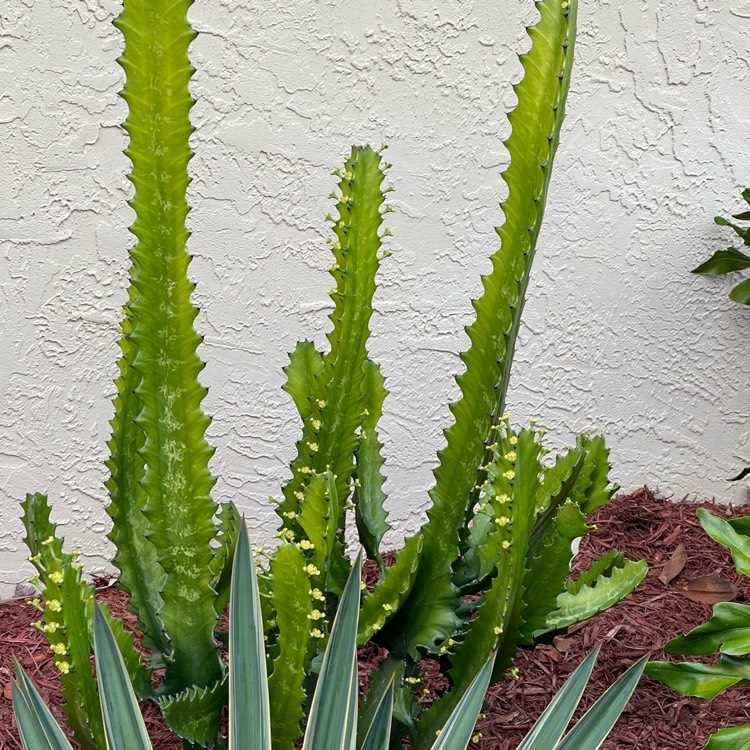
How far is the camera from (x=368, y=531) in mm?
1752

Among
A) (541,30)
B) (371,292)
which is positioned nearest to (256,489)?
(371,292)

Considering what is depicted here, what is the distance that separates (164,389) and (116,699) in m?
0.44

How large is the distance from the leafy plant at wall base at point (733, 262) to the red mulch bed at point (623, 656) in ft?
2.52

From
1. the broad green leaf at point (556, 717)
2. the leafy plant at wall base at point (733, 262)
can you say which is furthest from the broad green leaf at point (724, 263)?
the broad green leaf at point (556, 717)

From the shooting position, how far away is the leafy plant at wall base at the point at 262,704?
3.87 ft

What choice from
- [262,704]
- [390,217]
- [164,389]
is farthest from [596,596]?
[390,217]

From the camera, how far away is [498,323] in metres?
1.49

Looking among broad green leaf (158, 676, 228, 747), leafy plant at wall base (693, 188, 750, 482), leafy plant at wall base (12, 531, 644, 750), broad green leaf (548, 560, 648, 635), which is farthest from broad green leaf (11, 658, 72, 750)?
leafy plant at wall base (693, 188, 750, 482)

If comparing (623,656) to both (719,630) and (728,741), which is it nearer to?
(719,630)

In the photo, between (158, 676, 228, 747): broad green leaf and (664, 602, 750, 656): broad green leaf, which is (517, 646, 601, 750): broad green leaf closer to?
(158, 676, 228, 747): broad green leaf

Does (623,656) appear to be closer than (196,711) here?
No

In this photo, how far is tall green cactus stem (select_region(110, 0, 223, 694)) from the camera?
3.92ft

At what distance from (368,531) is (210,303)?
0.87 metres

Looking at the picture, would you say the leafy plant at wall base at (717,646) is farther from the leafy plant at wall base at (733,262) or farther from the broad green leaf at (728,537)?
the leafy plant at wall base at (733,262)
